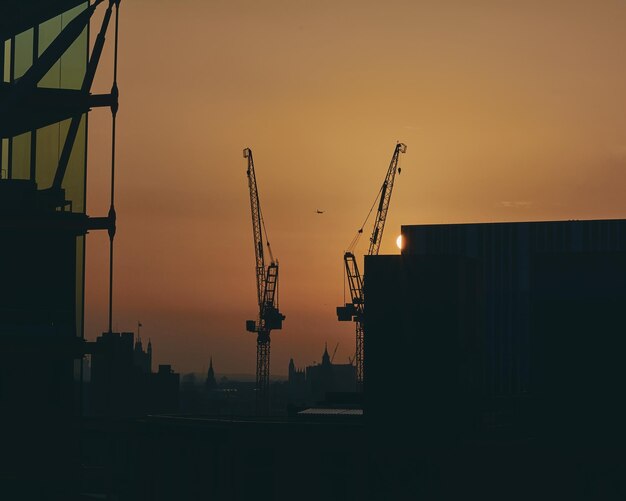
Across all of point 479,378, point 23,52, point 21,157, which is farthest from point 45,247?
point 479,378

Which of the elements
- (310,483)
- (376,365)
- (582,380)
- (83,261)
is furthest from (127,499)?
(83,261)

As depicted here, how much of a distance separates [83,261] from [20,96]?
5349 mm

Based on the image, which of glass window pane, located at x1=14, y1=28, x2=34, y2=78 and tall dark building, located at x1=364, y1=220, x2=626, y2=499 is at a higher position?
glass window pane, located at x1=14, y1=28, x2=34, y2=78

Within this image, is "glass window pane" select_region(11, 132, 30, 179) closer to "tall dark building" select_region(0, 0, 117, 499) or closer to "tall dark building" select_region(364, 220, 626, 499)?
"tall dark building" select_region(0, 0, 117, 499)

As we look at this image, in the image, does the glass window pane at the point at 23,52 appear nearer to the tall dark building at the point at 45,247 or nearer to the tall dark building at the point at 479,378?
the tall dark building at the point at 45,247

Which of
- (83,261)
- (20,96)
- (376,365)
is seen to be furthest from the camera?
(376,365)

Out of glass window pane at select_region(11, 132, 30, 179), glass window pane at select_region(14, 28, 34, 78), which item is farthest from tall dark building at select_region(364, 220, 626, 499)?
glass window pane at select_region(14, 28, 34, 78)

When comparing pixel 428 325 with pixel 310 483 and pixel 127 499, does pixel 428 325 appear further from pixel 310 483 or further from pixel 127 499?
pixel 127 499

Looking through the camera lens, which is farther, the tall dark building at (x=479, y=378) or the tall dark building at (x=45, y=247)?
the tall dark building at (x=479, y=378)

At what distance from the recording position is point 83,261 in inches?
1198

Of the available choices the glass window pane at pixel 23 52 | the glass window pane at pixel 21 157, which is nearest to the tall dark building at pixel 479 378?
the glass window pane at pixel 21 157

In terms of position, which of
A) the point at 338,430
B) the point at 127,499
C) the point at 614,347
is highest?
the point at 614,347

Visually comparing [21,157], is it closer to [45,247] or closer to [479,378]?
[45,247]

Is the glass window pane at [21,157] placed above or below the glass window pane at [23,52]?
below
